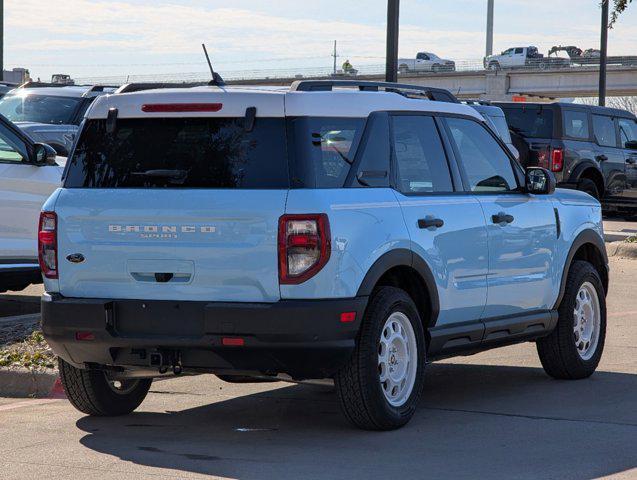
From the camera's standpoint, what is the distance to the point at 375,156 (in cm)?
738

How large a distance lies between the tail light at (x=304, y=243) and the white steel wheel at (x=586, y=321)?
10.1 ft

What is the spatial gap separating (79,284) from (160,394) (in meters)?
1.75

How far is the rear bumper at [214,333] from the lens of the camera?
6734mm

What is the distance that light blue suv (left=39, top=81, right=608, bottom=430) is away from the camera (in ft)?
22.2

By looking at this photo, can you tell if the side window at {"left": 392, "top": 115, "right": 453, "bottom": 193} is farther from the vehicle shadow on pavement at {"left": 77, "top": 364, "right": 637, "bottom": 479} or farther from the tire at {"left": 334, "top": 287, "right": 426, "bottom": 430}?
the vehicle shadow on pavement at {"left": 77, "top": 364, "right": 637, "bottom": 479}

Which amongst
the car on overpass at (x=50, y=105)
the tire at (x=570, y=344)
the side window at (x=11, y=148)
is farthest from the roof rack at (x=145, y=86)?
the car on overpass at (x=50, y=105)

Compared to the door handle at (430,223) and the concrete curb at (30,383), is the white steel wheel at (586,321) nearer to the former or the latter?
the door handle at (430,223)

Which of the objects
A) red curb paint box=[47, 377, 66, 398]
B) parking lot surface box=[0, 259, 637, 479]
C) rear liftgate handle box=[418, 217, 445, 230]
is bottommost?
red curb paint box=[47, 377, 66, 398]

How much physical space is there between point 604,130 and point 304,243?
18.2 metres

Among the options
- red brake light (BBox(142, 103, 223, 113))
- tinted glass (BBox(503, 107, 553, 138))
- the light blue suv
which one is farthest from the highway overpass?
red brake light (BBox(142, 103, 223, 113))

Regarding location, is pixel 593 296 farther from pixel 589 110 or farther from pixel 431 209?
pixel 589 110

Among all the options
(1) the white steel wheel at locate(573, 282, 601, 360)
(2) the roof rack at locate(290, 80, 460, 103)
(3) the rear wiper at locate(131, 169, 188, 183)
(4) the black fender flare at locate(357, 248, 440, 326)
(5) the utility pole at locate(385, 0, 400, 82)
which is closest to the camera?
(4) the black fender flare at locate(357, 248, 440, 326)

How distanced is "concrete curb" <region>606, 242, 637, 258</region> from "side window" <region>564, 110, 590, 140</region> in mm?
4299

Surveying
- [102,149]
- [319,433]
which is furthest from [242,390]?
[102,149]
